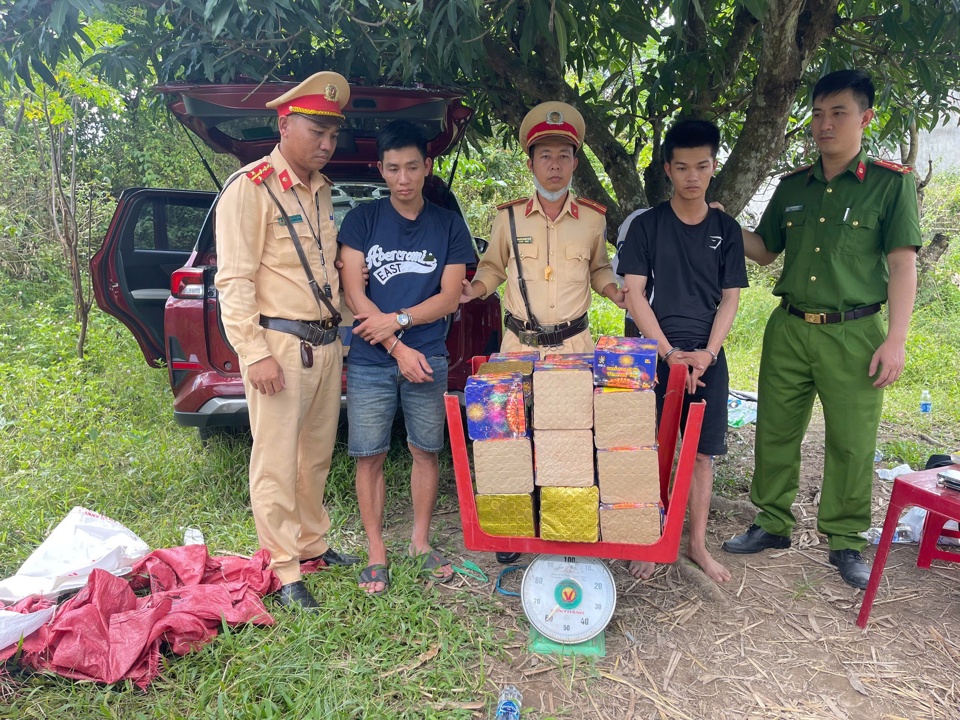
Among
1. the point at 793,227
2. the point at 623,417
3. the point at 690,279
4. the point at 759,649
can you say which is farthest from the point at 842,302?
the point at 759,649

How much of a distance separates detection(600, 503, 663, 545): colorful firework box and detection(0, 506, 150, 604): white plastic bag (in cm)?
202

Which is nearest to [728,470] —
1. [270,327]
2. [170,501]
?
[270,327]

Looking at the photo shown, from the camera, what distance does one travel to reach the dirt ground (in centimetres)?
223

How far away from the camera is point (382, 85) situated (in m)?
3.16

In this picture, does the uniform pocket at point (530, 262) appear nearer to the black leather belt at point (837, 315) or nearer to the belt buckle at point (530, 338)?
the belt buckle at point (530, 338)

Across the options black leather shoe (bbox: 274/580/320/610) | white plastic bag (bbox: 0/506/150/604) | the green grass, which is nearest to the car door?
the green grass

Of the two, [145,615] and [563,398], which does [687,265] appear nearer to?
[563,398]

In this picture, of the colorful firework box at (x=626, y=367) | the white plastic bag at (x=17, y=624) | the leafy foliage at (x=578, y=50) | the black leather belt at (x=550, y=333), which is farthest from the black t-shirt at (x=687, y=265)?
the white plastic bag at (x=17, y=624)

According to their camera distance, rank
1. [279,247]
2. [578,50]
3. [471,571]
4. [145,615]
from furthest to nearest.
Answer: [578,50] < [471,571] < [279,247] < [145,615]

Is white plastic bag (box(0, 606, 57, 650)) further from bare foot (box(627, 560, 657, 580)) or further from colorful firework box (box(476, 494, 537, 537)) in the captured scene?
bare foot (box(627, 560, 657, 580))

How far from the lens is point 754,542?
3.21 m

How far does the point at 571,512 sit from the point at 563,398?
38cm

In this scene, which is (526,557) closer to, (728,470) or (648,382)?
(648,382)

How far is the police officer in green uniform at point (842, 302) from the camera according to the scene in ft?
9.16
